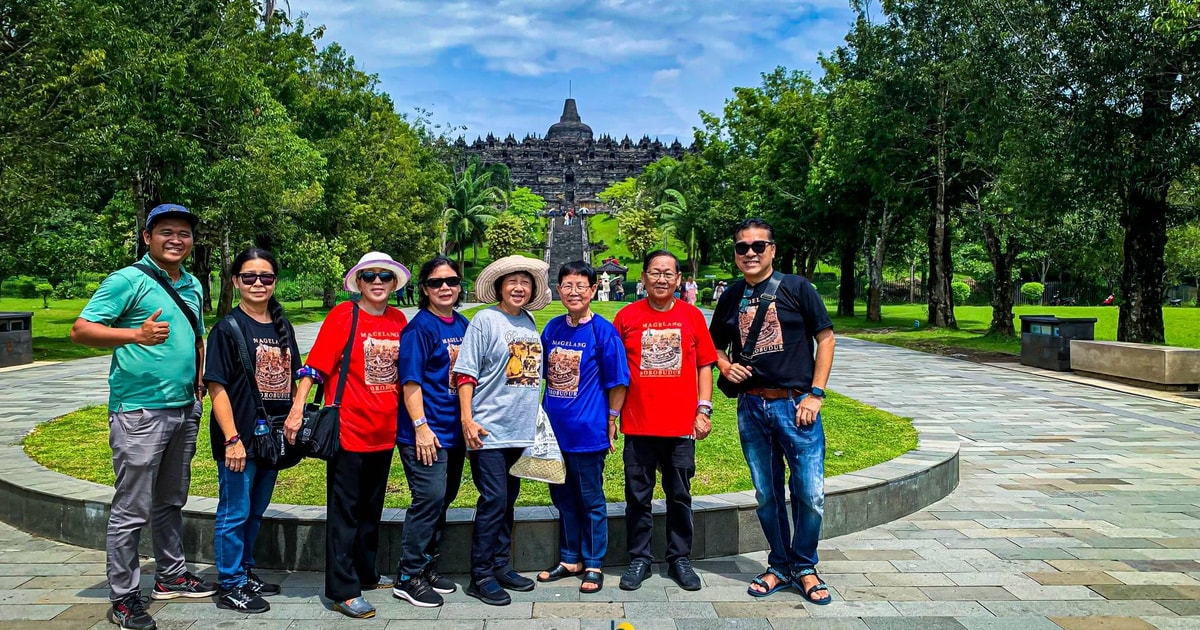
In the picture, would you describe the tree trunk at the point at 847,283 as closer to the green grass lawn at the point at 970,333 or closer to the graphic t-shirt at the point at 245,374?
the green grass lawn at the point at 970,333

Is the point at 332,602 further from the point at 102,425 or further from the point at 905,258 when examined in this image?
the point at 905,258

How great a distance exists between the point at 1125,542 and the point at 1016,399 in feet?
21.0

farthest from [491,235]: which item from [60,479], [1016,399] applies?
[60,479]

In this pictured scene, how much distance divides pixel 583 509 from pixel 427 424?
0.94m

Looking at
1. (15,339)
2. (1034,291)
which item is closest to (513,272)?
(15,339)

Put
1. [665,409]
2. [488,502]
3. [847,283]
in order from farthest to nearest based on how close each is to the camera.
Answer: [847,283] < [665,409] < [488,502]

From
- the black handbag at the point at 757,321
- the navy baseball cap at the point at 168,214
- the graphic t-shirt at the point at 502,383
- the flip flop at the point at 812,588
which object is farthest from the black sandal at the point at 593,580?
the navy baseball cap at the point at 168,214

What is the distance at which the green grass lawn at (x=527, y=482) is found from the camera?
17.6ft

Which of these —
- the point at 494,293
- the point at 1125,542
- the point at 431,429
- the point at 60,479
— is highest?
the point at 494,293

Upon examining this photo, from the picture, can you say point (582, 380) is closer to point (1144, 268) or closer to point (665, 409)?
point (665, 409)

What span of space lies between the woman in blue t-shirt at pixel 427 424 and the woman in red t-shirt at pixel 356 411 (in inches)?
4.4

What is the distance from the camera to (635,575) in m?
4.13

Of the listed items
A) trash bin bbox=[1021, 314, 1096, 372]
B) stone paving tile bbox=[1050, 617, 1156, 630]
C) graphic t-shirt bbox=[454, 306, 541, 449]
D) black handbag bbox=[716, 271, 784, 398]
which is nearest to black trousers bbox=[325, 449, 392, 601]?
graphic t-shirt bbox=[454, 306, 541, 449]

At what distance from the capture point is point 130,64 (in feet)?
51.5
